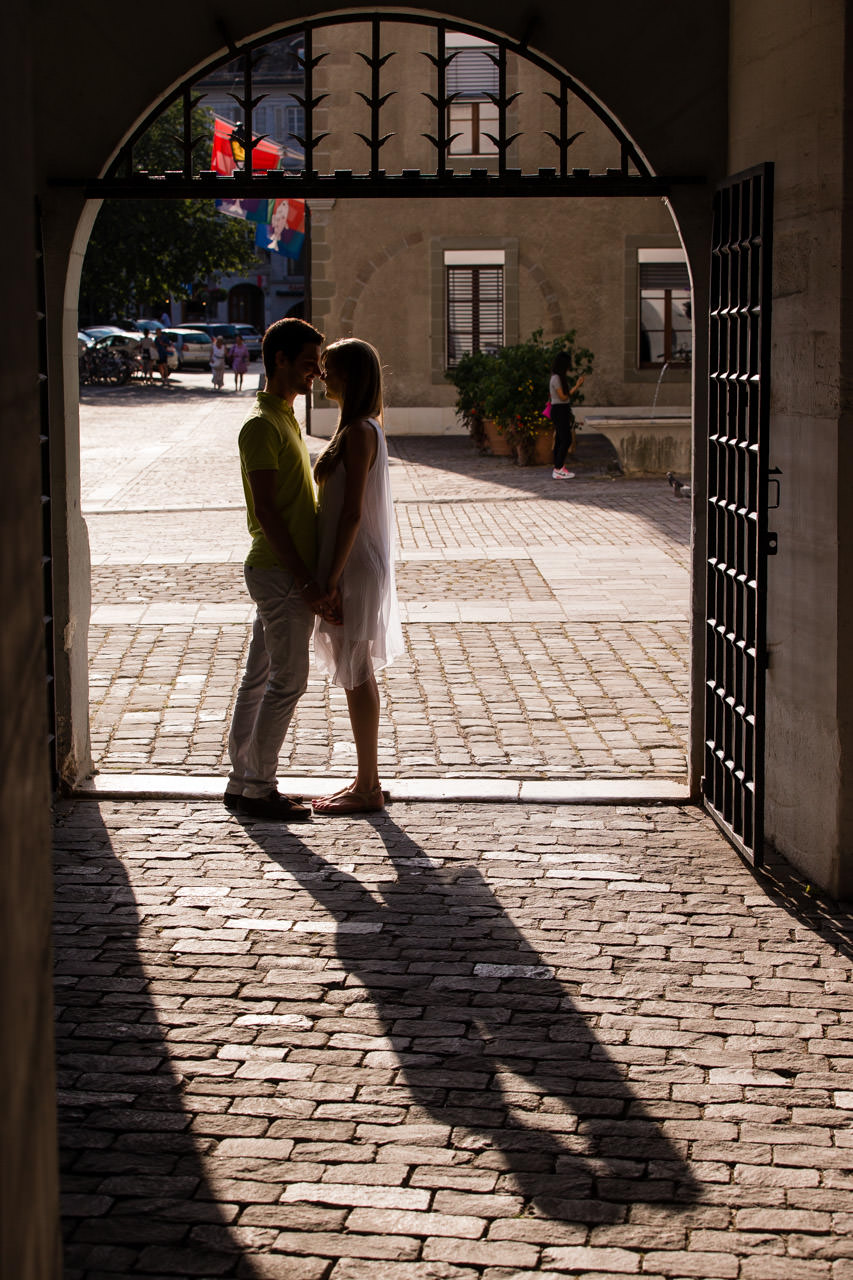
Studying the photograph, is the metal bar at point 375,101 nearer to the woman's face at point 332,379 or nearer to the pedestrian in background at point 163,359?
the woman's face at point 332,379

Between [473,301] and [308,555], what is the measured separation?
24724 millimetres

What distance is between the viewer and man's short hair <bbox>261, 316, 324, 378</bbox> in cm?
664

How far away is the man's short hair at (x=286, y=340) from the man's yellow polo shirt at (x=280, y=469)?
0.15 metres

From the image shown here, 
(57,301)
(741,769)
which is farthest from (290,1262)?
(57,301)

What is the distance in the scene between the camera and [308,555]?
22.4 ft

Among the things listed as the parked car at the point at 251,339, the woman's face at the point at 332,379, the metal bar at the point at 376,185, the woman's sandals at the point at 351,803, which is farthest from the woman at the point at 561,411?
the parked car at the point at 251,339

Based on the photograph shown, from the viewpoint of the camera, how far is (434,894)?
5.98 meters

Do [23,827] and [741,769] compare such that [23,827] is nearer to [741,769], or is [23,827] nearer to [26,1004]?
[26,1004]

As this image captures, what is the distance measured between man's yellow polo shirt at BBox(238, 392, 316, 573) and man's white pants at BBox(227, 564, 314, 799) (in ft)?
0.34

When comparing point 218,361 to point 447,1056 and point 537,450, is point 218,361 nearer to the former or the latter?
point 537,450

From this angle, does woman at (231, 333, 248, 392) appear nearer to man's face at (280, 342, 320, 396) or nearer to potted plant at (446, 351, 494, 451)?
potted plant at (446, 351, 494, 451)

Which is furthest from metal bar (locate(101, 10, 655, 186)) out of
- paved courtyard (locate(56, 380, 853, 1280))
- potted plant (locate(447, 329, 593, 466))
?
potted plant (locate(447, 329, 593, 466))

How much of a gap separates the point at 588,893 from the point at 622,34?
144 inches

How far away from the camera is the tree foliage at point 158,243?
49344 millimetres
